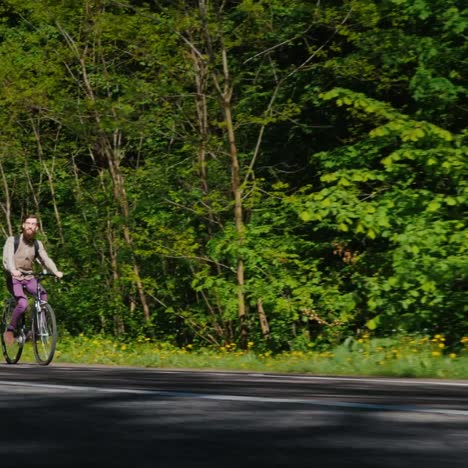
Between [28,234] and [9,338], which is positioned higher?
[28,234]

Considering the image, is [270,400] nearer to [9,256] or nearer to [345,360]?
[345,360]

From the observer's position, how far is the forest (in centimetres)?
1728

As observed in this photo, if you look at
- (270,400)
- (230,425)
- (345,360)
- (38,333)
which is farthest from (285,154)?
(230,425)

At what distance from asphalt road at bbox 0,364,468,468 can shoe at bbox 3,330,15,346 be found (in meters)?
6.64

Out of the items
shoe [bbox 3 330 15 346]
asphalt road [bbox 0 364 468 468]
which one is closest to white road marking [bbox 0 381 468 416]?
asphalt road [bbox 0 364 468 468]

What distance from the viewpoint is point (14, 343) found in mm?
15438

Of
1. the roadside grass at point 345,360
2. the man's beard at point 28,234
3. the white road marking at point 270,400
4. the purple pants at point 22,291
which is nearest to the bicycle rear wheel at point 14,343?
the purple pants at point 22,291

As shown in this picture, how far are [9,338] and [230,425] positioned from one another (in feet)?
32.4

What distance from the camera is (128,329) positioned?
995 inches

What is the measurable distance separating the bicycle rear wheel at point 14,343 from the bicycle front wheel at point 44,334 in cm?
28

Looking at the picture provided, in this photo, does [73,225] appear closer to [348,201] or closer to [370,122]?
[370,122]

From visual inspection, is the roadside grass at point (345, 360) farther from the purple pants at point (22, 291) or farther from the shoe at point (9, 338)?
the purple pants at point (22, 291)

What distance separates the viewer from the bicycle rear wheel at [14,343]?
15.3 metres

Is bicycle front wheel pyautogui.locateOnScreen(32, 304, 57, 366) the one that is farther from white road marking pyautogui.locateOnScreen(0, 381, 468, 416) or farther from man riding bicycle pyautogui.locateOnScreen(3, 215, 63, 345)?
white road marking pyautogui.locateOnScreen(0, 381, 468, 416)
